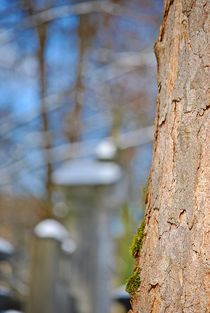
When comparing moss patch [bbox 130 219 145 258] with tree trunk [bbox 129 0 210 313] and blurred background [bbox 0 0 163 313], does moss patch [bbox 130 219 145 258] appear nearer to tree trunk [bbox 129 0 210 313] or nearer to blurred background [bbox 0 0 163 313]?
tree trunk [bbox 129 0 210 313]

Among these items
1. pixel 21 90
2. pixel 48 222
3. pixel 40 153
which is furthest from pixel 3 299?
pixel 21 90

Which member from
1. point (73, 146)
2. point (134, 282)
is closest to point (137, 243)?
point (134, 282)

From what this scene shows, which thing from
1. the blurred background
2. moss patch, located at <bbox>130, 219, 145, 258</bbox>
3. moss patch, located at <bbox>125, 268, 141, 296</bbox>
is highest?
the blurred background

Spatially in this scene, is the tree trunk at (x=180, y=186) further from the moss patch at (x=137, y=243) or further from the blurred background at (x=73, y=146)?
the blurred background at (x=73, y=146)

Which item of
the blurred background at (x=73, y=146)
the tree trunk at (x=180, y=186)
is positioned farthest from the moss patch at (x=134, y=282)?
the blurred background at (x=73, y=146)

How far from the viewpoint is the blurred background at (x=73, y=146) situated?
279cm

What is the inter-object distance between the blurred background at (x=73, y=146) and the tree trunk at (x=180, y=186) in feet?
4.20

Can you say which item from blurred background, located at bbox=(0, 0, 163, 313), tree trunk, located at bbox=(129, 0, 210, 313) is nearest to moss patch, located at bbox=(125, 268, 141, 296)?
tree trunk, located at bbox=(129, 0, 210, 313)

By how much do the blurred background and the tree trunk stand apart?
1.28 meters

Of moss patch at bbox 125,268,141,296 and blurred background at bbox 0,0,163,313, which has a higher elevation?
blurred background at bbox 0,0,163,313

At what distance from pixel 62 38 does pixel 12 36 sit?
161 centimetres

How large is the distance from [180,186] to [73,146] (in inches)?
170

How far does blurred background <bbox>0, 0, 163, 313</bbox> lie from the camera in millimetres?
2795

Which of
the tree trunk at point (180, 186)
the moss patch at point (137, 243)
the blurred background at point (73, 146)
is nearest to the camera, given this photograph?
the tree trunk at point (180, 186)
